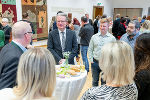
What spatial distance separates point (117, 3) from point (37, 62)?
14.4 metres

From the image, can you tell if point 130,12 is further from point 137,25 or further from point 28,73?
point 28,73

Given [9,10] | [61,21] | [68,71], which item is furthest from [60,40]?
[9,10]

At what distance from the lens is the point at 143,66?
4.48 feet

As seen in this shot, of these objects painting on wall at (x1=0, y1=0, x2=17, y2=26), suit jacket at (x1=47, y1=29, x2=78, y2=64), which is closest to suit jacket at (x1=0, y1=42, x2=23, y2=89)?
suit jacket at (x1=47, y1=29, x2=78, y2=64)

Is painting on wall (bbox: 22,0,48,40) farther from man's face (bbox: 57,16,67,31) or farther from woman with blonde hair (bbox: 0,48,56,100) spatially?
woman with blonde hair (bbox: 0,48,56,100)

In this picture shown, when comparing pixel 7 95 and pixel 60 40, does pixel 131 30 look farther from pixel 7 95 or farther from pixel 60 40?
pixel 7 95

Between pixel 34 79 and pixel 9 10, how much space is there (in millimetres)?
6347

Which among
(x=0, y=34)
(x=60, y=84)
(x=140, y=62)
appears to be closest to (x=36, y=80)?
(x=140, y=62)

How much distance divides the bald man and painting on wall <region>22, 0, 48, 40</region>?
5.77 m

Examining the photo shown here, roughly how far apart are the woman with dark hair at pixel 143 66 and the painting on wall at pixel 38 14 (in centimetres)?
654

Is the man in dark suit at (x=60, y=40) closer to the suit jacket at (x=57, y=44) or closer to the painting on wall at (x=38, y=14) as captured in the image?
the suit jacket at (x=57, y=44)

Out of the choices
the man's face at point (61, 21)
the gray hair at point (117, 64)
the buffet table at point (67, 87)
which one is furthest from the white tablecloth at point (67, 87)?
the gray hair at point (117, 64)

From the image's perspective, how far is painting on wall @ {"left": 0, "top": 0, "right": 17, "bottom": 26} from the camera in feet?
20.4

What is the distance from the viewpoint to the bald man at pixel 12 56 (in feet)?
4.90
